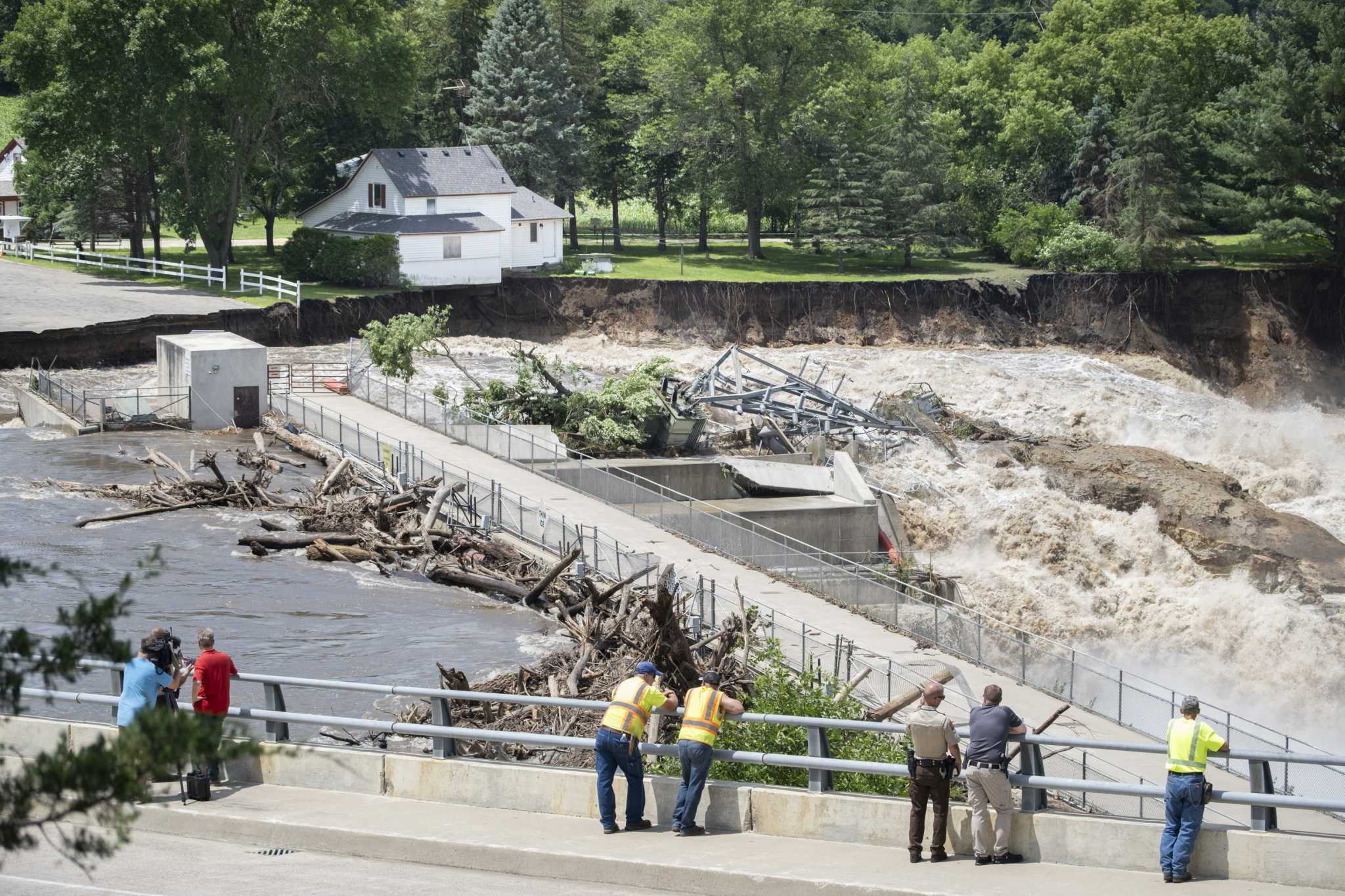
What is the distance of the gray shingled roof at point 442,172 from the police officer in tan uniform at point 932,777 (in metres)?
63.7

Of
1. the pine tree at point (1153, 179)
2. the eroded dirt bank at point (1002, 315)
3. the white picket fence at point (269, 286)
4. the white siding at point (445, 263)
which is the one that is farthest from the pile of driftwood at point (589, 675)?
the pine tree at point (1153, 179)

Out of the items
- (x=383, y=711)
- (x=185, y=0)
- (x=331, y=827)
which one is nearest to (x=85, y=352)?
(x=185, y=0)

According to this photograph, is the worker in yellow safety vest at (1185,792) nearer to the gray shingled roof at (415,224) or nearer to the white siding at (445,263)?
the white siding at (445,263)

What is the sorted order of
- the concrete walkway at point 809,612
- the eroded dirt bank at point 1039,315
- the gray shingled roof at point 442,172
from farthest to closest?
the gray shingled roof at point 442,172
the eroded dirt bank at point 1039,315
the concrete walkway at point 809,612

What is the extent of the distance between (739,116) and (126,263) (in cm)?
3214

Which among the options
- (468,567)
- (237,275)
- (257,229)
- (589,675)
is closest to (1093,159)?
(237,275)

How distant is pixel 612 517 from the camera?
3344 cm

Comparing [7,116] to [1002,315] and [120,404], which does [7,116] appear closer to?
[120,404]

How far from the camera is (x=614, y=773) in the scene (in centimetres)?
1314

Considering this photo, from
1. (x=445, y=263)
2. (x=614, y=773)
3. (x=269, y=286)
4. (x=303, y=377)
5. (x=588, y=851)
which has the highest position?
(x=445, y=263)

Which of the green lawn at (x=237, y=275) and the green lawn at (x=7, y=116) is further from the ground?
the green lawn at (x=7, y=116)

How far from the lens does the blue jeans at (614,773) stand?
1290 cm

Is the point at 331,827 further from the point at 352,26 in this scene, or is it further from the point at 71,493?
the point at 352,26

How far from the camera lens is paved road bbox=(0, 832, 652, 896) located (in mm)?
11789
